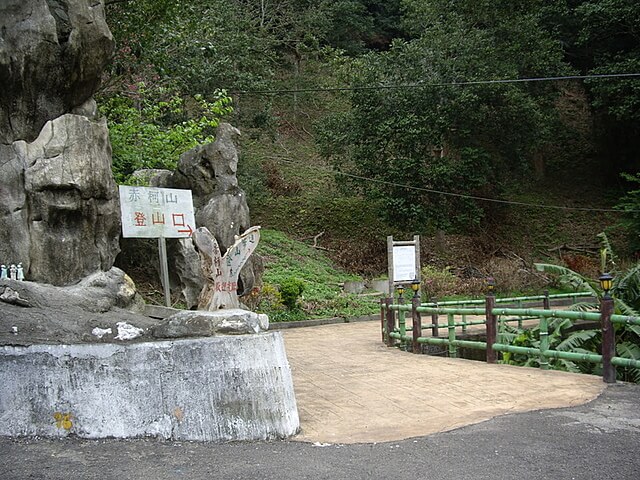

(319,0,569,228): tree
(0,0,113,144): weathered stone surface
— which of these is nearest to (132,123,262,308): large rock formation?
(0,0,113,144): weathered stone surface

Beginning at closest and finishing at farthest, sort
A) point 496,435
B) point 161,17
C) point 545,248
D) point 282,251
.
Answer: point 496,435 → point 161,17 → point 282,251 → point 545,248

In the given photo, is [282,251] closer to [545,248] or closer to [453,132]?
[453,132]

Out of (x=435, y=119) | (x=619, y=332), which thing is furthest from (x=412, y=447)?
(x=435, y=119)

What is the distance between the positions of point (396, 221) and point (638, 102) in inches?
381

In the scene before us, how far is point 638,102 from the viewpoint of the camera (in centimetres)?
2502

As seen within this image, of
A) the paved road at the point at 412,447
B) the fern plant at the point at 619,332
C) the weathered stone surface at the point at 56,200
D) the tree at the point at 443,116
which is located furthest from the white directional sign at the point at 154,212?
the tree at the point at 443,116

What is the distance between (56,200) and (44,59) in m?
1.73

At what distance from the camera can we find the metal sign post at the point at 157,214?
28.6 feet

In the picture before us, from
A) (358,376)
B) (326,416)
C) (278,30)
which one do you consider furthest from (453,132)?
(326,416)

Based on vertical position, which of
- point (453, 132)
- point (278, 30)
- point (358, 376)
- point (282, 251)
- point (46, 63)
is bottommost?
point (358, 376)

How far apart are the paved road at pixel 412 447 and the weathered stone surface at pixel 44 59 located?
447 cm

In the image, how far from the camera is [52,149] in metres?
8.02

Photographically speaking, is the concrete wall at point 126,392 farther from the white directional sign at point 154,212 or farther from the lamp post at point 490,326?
the lamp post at point 490,326

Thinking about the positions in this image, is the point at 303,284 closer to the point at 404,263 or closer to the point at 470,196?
the point at 404,263
